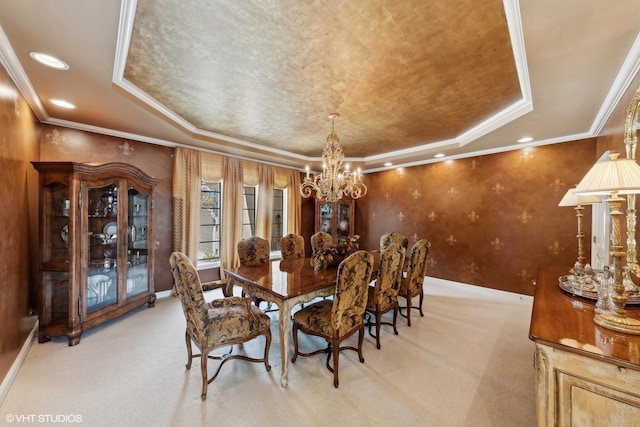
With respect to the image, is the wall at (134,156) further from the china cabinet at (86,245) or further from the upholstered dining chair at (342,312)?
the upholstered dining chair at (342,312)

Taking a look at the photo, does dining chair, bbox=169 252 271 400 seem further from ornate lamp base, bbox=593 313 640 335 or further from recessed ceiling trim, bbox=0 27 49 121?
ornate lamp base, bbox=593 313 640 335

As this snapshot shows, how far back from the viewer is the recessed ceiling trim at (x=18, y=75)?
168cm

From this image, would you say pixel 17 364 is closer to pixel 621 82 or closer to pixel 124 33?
pixel 124 33

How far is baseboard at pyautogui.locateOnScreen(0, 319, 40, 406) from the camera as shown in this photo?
1851 mm

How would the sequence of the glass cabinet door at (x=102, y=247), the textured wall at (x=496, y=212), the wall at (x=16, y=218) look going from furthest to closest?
1. the textured wall at (x=496, y=212)
2. the glass cabinet door at (x=102, y=247)
3. the wall at (x=16, y=218)

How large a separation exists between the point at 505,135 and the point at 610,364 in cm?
338

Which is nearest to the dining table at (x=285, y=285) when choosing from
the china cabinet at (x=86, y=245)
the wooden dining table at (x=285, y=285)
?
the wooden dining table at (x=285, y=285)

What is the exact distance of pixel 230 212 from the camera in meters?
4.64

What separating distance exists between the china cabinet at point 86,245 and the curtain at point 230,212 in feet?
4.49

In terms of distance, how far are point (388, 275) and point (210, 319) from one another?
172 centimetres

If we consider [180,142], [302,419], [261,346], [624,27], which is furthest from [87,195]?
[624,27]

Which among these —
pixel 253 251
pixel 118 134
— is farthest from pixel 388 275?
pixel 118 134

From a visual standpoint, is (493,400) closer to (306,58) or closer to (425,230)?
(306,58)

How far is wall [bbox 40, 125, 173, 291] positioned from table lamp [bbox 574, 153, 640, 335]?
480 centimetres
